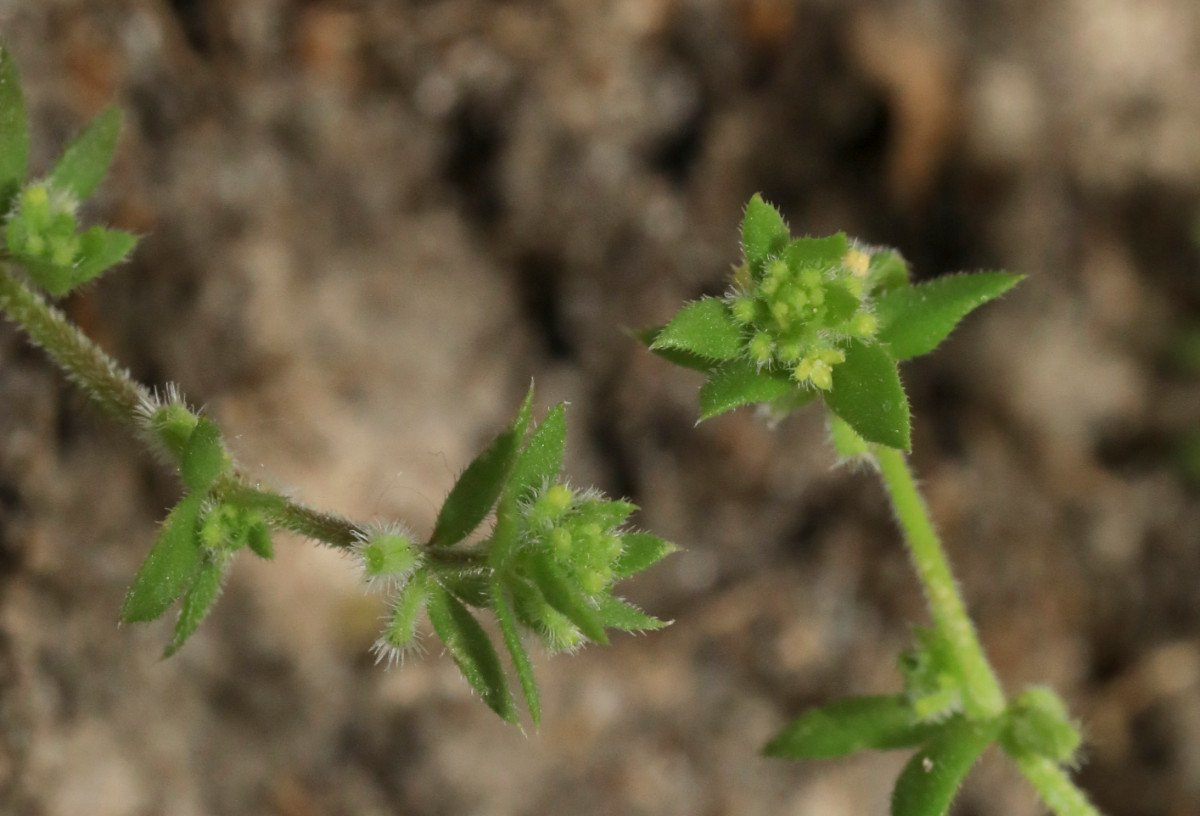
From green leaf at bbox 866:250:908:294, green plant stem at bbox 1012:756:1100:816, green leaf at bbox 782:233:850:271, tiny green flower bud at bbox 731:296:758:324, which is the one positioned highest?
green leaf at bbox 866:250:908:294

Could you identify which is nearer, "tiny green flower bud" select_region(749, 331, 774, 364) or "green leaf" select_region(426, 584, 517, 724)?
"green leaf" select_region(426, 584, 517, 724)

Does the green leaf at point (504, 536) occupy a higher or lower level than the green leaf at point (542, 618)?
higher

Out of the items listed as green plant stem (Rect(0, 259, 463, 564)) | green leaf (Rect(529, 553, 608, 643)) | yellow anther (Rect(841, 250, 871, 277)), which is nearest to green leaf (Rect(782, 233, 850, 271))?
yellow anther (Rect(841, 250, 871, 277))

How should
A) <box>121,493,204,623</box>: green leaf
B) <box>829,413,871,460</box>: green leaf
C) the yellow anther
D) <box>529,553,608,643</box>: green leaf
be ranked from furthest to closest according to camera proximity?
1. <box>829,413,871,460</box>: green leaf
2. the yellow anther
3. <box>121,493,204,623</box>: green leaf
4. <box>529,553,608,643</box>: green leaf

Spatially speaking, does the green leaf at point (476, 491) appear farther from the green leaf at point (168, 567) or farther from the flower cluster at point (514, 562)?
the green leaf at point (168, 567)

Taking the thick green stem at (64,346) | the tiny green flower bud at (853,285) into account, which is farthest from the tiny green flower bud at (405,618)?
the tiny green flower bud at (853,285)

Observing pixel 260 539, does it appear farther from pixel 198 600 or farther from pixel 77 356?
pixel 77 356

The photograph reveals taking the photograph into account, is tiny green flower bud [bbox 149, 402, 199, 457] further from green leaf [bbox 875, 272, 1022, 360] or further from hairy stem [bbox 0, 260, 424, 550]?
green leaf [bbox 875, 272, 1022, 360]
